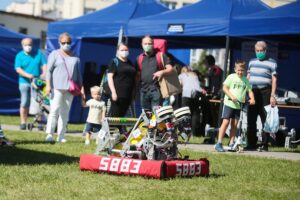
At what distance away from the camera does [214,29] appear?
613 inches

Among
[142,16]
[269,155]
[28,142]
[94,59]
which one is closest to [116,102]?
[28,142]

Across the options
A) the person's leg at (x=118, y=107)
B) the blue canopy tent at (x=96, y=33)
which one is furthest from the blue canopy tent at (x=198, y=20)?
the person's leg at (x=118, y=107)

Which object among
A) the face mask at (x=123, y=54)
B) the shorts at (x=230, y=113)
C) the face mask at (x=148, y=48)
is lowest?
the shorts at (x=230, y=113)

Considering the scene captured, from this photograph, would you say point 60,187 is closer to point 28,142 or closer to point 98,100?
point 28,142

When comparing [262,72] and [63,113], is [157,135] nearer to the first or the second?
[63,113]

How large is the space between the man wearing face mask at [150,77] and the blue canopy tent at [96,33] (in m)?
5.29

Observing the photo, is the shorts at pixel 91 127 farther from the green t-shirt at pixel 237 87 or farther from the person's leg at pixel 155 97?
the green t-shirt at pixel 237 87

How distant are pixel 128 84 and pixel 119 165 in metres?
3.58

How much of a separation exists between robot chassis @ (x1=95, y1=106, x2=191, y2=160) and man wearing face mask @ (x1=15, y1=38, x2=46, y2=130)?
22.6ft

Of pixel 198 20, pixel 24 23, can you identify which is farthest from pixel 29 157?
pixel 24 23

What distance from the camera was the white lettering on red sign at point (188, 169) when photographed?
875 centimetres

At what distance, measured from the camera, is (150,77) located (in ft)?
40.3

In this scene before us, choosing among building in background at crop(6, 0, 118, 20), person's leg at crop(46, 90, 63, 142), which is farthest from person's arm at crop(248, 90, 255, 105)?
building in background at crop(6, 0, 118, 20)

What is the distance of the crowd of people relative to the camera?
40.0 ft
